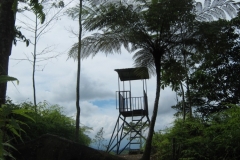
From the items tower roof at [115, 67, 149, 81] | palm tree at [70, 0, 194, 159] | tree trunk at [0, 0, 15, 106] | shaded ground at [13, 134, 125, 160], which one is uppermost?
palm tree at [70, 0, 194, 159]

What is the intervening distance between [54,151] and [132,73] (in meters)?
6.51

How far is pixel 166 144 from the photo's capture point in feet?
28.8

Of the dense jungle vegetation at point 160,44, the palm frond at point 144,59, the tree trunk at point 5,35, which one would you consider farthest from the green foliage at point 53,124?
the tree trunk at point 5,35

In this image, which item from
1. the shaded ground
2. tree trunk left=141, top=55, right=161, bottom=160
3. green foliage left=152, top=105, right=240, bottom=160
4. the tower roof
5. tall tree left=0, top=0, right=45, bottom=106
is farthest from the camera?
the tower roof

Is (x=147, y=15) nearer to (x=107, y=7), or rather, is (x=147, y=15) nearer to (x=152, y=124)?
(x=107, y=7)

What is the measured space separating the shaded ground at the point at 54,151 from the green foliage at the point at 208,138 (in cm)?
189

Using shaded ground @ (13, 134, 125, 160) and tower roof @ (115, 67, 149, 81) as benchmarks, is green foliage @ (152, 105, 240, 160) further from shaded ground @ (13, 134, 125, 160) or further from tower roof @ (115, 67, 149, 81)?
tower roof @ (115, 67, 149, 81)

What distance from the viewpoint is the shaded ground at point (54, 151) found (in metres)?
7.10

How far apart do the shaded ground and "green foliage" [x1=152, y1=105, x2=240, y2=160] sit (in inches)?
74.2

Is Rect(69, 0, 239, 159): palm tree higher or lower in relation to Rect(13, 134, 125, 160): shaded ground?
higher

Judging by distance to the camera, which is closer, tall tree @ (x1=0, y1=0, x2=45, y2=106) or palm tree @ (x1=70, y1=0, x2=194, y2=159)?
tall tree @ (x1=0, y1=0, x2=45, y2=106)

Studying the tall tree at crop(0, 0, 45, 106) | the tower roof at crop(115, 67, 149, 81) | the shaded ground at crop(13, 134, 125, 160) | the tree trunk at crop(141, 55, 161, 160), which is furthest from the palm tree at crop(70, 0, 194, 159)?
the tall tree at crop(0, 0, 45, 106)

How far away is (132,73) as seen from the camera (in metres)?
13.2

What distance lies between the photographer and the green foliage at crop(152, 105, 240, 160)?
695 cm
